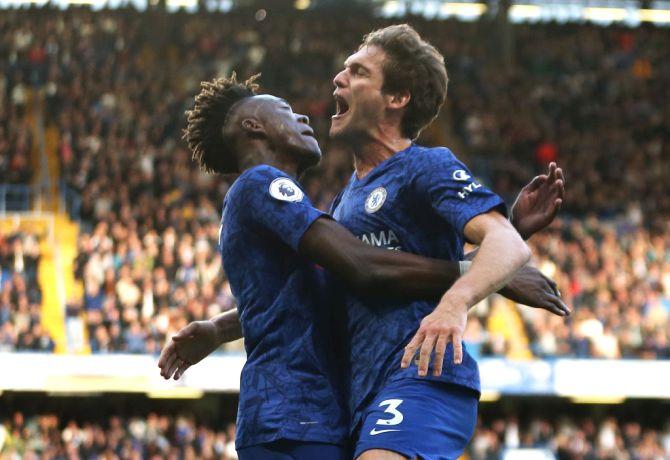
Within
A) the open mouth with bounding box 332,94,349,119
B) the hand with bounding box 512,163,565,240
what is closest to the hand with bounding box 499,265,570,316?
the hand with bounding box 512,163,565,240

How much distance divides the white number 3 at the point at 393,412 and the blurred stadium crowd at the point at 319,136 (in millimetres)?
13779

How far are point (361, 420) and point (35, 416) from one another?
15742mm

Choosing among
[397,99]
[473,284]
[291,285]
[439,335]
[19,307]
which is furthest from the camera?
[19,307]

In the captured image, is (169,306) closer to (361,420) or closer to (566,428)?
(566,428)

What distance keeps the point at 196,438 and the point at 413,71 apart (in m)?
13.8

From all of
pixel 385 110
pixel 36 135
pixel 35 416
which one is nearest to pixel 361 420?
pixel 385 110

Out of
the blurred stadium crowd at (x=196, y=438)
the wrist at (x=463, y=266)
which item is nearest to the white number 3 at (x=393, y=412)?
the wrist at (x=463, y=266)

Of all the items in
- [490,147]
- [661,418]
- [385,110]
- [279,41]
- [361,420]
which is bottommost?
[661,418]

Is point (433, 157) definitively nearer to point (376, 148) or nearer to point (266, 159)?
point (376, 148)

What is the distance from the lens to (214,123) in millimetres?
5492

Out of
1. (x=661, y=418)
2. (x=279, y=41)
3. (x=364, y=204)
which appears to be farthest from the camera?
(x=279, y=41)

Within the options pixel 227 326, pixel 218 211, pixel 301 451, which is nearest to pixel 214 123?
pixel 227 326

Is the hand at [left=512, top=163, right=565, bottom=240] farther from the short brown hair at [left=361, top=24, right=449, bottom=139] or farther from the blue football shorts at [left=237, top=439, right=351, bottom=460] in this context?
the blue football shorts at [left=237, top=439, right=351, bottom=460]

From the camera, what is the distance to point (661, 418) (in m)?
21.6
